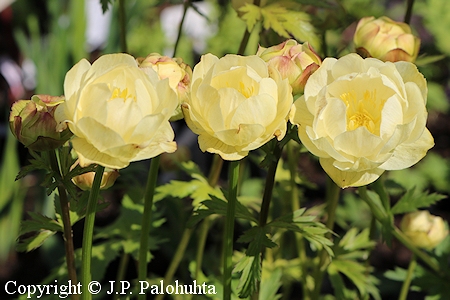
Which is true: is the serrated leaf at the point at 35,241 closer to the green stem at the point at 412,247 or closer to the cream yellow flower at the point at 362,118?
the cream yellow flower at the point at 362,118

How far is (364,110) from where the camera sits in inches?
17.2

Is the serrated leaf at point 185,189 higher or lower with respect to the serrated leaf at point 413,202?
higher

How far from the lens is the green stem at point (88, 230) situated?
1.34ft

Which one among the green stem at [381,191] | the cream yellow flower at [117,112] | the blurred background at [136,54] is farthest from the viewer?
the blurred background at [136,54]

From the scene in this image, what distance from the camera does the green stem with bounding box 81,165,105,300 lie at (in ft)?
1.34

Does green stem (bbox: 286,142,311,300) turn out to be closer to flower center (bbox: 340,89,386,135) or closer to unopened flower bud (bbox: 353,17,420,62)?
unopened flower bud (bbox: 353,17,420,62)

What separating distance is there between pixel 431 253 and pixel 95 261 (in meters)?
0.47

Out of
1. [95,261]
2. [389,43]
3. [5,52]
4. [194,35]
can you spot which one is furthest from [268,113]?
[5,52]

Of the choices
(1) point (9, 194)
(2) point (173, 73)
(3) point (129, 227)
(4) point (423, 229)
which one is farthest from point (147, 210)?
(1) point (9, 194)

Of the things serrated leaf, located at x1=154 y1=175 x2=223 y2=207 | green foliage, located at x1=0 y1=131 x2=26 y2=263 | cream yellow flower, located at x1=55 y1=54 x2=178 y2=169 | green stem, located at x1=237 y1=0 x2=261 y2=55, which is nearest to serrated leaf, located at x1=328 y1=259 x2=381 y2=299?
serrated leaf, located at x1=154 y1=175 x2=223 y2=207

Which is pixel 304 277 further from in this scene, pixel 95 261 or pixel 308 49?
pixel 308 49

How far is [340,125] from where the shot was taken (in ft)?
1.31

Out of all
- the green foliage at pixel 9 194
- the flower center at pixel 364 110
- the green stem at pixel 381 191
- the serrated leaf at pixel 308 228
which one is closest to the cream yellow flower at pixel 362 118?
the flower center at pixel 364 110

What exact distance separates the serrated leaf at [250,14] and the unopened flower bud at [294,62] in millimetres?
195
